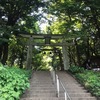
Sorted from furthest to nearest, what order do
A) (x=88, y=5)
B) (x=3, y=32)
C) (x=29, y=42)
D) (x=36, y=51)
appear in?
(x=36, y=51)
(x=29, y=42)
(x=88, y=5)
(x=3, y=32)

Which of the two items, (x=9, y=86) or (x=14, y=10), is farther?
(x=14, y=10)

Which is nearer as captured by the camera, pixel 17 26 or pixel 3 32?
pixel 3 32

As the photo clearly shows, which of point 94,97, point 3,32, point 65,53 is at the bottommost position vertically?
point 94,97

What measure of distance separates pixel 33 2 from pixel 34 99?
12.0 metres

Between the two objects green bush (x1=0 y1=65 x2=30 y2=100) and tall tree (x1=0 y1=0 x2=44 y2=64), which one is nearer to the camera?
green bush (x1=0 y1=65 x2=30 y2=100)

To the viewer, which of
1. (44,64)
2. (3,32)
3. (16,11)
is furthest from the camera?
(44,64)

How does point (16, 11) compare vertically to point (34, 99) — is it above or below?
above

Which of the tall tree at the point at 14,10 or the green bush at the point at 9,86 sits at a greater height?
the tall tree at the point at 14,10

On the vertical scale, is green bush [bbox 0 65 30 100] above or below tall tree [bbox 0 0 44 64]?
below

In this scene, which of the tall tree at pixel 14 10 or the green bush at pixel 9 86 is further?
the tall tree at pixel 14 10

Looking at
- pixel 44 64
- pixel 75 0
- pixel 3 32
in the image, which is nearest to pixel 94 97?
pixel 3 32

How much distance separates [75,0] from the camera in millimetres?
17625

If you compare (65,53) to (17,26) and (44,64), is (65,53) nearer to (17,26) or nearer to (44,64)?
(17,26)

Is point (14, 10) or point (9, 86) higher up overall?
point (14, 10)
